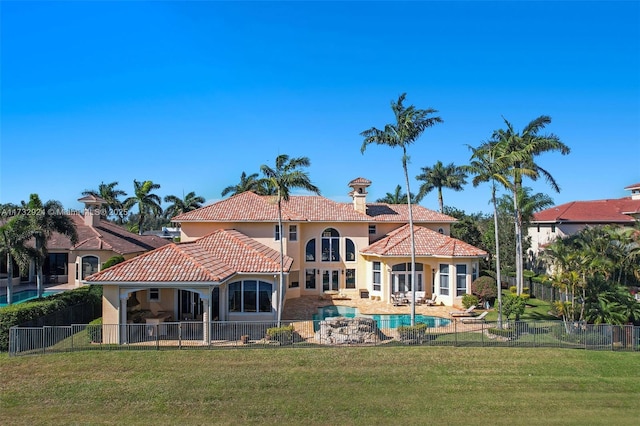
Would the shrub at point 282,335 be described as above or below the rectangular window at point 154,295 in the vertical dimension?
below

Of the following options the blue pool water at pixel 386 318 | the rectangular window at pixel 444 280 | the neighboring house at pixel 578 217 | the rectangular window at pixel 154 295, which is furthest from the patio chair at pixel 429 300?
the rectangular window at pixel 154 295

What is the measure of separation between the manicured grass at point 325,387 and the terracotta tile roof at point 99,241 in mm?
19863

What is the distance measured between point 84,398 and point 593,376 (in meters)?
21.6

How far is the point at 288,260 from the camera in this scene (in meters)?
29.1

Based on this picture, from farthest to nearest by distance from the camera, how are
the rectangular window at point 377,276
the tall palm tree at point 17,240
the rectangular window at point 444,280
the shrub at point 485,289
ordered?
1. the rectangular window at point 377,276
2. the rectangular window at point 444,280
3. the shrub at point 485,289
4. the tall palm tree at point 17,240

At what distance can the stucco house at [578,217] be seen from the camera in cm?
4166

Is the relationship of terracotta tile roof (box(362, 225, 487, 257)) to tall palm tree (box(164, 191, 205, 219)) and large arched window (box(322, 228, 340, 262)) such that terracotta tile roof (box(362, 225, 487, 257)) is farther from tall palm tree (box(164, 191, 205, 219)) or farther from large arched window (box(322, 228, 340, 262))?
tall palm tree (box(164, 191, 205, 219))

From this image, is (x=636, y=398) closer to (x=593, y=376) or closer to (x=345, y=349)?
(x=593, y=376)

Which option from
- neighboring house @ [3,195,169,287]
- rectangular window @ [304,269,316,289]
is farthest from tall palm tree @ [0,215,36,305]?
rectangular window @ [304,269,316,289]

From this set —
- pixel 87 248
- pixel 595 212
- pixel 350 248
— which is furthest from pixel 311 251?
pixel 595 212

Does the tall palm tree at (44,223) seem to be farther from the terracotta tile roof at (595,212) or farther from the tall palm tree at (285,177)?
the terracotta tile roof at (595,212)

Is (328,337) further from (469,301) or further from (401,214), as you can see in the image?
(401,214)

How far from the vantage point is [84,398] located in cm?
1566

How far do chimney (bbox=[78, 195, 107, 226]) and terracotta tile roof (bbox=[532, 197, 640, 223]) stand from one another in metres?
48.9
